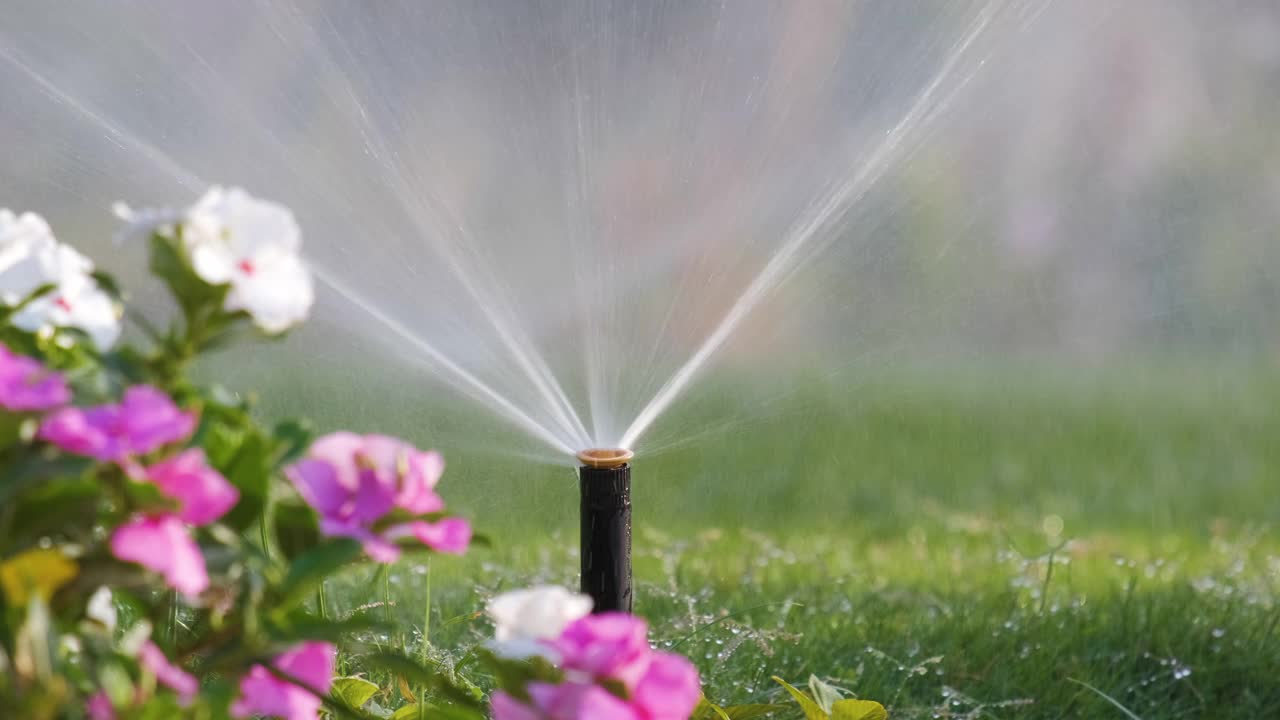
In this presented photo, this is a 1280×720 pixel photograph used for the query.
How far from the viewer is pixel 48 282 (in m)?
1.21

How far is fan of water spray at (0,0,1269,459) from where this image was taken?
343 centimetres

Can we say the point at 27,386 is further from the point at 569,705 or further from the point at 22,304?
the point at 569,705

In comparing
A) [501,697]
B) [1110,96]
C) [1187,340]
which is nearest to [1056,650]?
[501,697]

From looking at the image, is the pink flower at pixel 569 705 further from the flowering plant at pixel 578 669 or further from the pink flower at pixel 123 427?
the pink flower at pixel 123 427

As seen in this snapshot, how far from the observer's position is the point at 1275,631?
251 cm

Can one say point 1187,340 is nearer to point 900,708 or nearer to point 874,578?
point 874,578

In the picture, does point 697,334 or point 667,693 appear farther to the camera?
point 697,334

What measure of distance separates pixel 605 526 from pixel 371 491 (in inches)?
31.2

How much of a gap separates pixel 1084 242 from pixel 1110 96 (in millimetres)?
802

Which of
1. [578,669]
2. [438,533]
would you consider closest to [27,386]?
[438,533]

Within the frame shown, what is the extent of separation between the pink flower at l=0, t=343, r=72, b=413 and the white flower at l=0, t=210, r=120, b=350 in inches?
8.7

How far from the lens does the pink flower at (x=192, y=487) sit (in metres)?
0.91

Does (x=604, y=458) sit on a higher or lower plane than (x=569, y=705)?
higher

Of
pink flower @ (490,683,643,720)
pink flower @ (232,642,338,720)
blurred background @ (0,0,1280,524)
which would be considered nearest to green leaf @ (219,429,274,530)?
pink flower @ (232,642,338,720)
